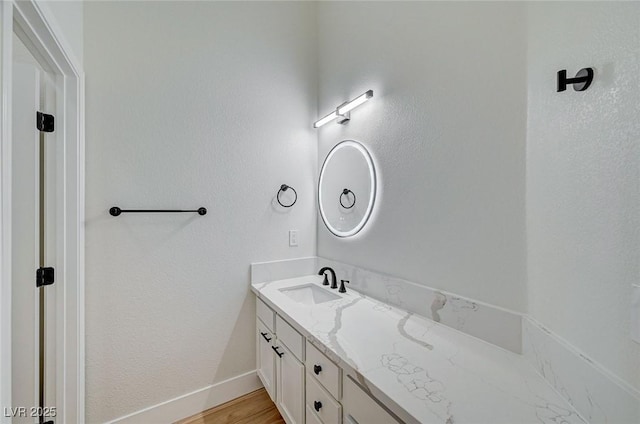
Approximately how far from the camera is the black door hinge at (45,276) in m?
1.18

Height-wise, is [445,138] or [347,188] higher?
[445,138]

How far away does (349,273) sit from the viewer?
173cm

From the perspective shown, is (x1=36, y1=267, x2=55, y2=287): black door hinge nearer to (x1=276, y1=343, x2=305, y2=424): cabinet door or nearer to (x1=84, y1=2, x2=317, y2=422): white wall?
(x1=84, y1=2, x2=317, y2=422): white wall

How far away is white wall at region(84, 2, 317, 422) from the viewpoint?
1.39 meters

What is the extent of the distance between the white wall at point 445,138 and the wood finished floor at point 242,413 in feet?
3.54

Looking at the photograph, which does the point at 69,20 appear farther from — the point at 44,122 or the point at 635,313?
the point at 635,313

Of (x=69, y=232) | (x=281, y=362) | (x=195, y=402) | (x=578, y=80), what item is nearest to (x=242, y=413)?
(x=195, y=402)

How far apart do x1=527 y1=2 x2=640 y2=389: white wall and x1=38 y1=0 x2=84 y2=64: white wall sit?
5.21 ft

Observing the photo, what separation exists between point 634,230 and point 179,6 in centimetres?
223

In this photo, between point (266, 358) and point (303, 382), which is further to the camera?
point (266, 358)

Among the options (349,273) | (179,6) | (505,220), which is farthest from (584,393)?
(179,6)

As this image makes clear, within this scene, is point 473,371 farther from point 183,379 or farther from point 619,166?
point 183,379

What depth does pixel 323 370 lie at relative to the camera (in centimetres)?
106

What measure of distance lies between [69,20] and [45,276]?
1.15 m
